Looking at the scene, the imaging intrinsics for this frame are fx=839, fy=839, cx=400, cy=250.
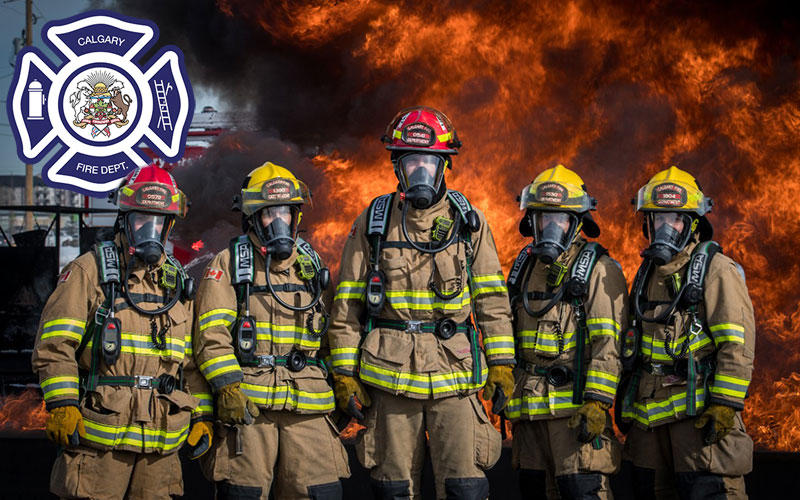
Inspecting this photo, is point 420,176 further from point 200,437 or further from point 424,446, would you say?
point 200,437

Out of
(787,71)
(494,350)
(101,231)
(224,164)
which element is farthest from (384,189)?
(494,350)

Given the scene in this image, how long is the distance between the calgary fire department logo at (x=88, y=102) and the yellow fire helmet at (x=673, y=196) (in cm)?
924

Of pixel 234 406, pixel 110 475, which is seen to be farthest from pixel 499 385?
pixel 110 475

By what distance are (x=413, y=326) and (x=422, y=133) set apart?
1334 mm

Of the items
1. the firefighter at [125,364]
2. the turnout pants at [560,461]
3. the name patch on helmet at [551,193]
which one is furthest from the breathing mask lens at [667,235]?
the firefighter at [125,364]

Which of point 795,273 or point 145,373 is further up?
point 795,273

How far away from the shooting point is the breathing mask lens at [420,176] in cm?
568

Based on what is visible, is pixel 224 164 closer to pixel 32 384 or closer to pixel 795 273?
pixel 32 384

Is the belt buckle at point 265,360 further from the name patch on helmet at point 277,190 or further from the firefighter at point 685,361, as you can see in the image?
the firefighter at point 685,361

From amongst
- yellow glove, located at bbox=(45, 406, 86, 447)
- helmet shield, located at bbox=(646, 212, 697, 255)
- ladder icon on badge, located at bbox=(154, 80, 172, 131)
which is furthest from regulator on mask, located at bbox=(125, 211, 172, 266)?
ladder icon on badge, located at bbox=(154, 80, 172, 131)

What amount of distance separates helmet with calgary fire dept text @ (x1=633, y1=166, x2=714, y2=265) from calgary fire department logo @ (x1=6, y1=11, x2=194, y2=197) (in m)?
9.27

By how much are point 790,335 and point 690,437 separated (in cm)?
650

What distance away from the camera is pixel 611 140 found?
40.3 feet

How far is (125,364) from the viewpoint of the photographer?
17.7ft
